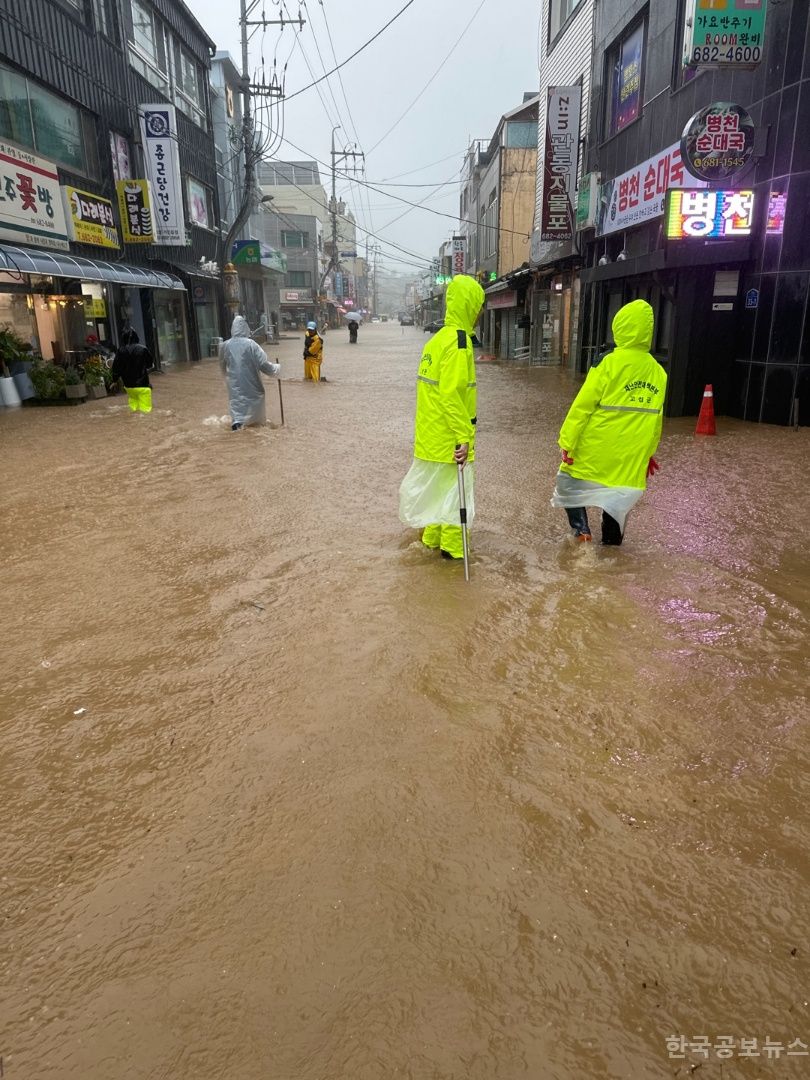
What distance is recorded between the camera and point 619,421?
511 centimetres

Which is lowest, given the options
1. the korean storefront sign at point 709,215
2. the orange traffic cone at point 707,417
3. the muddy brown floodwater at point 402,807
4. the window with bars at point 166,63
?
the muddy brown floodwater at point 402,807

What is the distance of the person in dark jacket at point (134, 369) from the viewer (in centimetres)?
1241

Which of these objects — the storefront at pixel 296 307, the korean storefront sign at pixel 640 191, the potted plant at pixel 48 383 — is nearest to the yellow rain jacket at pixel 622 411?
the korean storefront sign at pixel 640 191

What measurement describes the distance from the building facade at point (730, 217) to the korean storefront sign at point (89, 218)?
11.8 m

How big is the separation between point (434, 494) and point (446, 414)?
62 cm

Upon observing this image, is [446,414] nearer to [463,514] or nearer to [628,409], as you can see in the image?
[463,514]

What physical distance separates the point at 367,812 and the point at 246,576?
2794 mm

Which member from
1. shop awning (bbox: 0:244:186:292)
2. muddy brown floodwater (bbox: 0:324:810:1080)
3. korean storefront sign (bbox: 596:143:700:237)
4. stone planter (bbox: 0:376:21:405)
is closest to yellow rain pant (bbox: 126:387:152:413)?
stone planter (bbox: 0:376:21:405)

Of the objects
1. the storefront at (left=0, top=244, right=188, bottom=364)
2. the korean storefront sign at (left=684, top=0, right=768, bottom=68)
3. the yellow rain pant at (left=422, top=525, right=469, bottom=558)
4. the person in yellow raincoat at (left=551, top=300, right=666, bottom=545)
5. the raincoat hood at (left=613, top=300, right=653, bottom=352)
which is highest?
the korean storefront sign at (left=684, top=0, right=768, bottom=68)

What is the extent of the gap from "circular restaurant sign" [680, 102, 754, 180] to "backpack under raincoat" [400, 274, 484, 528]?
289 inches

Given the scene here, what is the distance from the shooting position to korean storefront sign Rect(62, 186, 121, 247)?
15938mm

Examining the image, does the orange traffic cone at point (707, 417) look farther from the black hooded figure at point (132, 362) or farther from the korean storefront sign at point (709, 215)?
the black hooded figure at point (132, 362)

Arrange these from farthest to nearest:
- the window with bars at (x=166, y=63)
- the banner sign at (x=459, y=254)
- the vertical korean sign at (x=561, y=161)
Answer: the banner sign at (x=459, y=254), the window with bars at (x=166, y=63), the vertical korean sign at (x=561, y=161)

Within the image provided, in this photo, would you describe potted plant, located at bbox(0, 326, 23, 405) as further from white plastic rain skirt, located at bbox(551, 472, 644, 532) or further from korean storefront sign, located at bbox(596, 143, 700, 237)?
white plastic rain skirt, located at bbox(551, 472, 644, 532)
